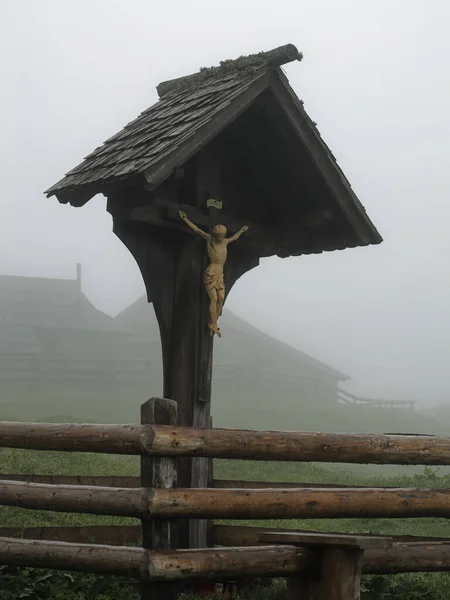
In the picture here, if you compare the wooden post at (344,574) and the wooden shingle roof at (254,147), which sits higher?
the wooden shingle roof at (254,147)

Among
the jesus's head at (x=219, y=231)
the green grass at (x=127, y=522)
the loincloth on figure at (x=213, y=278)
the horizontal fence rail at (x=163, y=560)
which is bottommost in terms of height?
the green grass at (x=127, y=522)

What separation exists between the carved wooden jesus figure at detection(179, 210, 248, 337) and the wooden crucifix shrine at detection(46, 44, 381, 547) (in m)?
0.02

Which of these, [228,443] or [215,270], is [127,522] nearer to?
[215,270]

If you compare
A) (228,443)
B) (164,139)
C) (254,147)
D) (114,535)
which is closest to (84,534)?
(114,535)

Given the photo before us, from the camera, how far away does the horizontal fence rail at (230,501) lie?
4750 millimetres

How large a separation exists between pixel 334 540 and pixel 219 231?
10.7 feet

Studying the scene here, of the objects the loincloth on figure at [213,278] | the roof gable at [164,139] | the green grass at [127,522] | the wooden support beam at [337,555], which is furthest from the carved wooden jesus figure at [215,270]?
the wooden support beam at [337,555]

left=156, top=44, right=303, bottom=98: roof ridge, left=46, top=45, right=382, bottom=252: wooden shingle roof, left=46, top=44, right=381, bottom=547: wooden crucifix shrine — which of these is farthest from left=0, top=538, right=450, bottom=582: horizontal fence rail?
left=156, top=44, right=303, bottom=98: roof ridge

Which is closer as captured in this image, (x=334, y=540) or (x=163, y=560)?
(x=334, y=540)

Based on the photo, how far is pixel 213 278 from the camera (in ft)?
21.2

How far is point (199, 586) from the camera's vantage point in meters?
5.97

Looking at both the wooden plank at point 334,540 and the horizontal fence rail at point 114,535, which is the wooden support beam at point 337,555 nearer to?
the wooden plank at point 334,540

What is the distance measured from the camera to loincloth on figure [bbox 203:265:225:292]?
21.2 feet

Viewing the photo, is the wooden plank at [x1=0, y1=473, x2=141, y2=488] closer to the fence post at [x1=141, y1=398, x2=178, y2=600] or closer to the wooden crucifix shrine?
the wooden crucifix shrine
